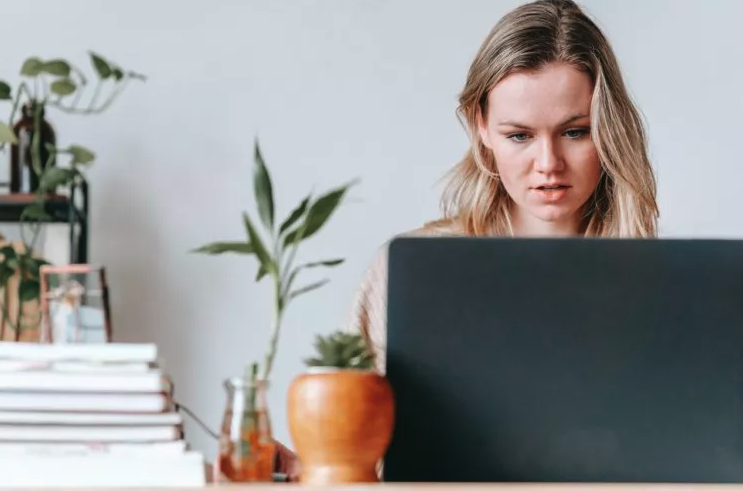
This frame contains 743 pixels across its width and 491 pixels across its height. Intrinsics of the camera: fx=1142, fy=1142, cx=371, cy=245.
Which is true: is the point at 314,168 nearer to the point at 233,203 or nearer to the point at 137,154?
the point at 233,203

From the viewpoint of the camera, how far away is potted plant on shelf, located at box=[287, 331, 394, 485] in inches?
40.2

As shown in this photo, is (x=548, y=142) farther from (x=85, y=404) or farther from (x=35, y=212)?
(x=35, y=212)

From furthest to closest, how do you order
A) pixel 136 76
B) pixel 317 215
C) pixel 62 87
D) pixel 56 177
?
pixel 136 76, pixel 62 87, pixel 56 177, pixel 317 215

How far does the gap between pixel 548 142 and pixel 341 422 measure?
1141 millimetres

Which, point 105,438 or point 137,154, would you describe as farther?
point 137,154

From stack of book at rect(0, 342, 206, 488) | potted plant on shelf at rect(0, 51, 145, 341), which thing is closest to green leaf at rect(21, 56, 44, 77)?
potted plant on shelf at rect(0, 51, 145, 341)

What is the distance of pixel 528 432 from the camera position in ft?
3.48

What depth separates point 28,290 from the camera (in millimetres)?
3189

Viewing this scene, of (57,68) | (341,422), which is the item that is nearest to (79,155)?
(57,68)

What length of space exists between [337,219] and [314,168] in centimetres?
17

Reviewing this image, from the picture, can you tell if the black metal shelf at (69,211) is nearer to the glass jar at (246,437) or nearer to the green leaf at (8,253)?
the green leaf at (8,253)

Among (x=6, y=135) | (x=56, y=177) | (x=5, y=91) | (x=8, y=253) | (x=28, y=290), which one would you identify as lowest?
(x=28, y=290)

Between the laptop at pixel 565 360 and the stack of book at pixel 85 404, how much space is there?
23 cm

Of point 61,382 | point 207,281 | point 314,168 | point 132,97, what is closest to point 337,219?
point 314,168
